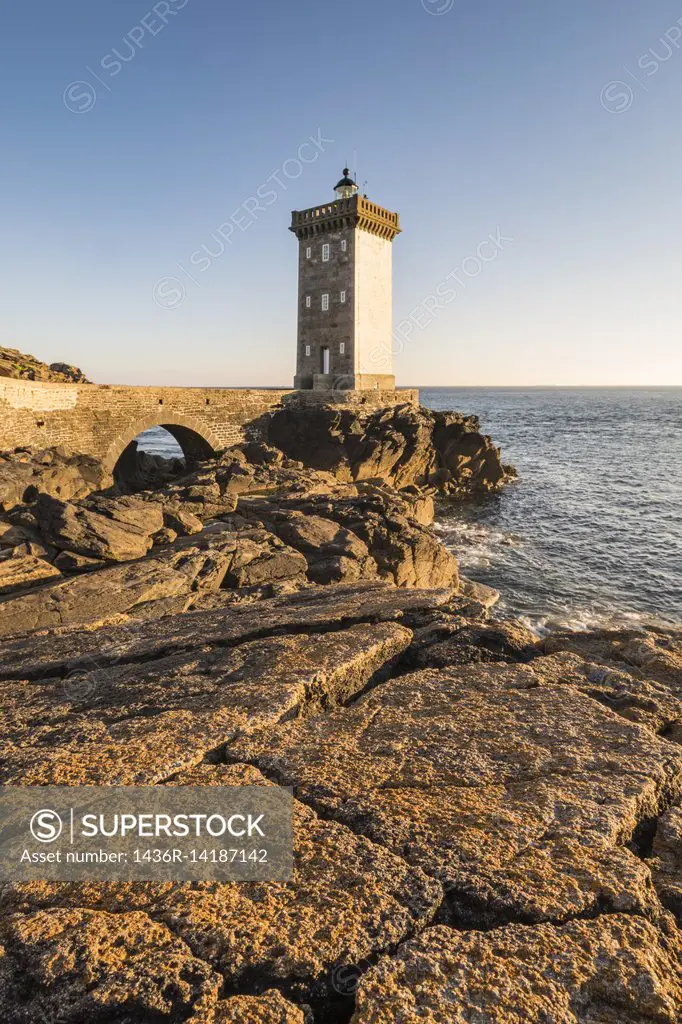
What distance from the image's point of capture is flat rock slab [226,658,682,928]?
3.41 meters

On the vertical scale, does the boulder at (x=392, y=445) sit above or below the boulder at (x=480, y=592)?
above

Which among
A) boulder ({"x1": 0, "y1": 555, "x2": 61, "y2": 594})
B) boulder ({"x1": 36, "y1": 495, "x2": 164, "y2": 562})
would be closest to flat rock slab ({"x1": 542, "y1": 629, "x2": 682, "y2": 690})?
boulder ({"x1": 36, "y1": 495, "x2": 164, "y2": 562})

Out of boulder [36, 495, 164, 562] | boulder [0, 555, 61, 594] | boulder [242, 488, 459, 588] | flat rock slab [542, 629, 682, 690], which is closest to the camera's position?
flat rock slab [542, 629, 682, 690]

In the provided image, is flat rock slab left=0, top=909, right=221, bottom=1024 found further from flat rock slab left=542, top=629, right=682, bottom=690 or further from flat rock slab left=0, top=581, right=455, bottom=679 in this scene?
flat rock slab left=542, top=629, right=682, bottom=690

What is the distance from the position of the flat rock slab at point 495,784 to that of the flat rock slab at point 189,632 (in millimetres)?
2254

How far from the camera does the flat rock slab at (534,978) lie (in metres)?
2.65

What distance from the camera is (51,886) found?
11.4 feet

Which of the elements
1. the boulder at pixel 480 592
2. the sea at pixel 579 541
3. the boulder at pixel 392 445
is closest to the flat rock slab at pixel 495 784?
the sea at pixel 579 541

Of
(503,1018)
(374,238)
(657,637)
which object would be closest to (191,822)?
(503,1018)

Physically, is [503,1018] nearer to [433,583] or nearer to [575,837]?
[575,837]

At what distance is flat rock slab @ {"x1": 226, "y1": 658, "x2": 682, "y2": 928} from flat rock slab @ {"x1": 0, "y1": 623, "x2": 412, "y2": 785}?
1.30 ft

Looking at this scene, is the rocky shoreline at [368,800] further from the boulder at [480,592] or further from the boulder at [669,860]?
the boulder at [480,592]

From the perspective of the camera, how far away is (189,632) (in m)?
8.10

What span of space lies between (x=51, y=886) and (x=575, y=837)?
11.9ft
